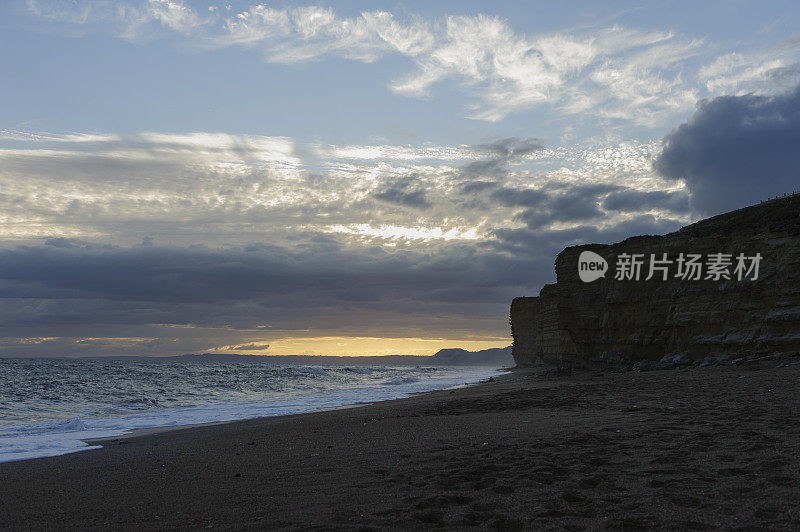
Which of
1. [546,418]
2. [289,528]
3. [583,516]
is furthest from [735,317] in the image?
[289,528]

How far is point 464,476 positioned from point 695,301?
21960 mm

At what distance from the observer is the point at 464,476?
19.9 ft

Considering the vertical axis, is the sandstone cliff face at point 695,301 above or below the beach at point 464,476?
above

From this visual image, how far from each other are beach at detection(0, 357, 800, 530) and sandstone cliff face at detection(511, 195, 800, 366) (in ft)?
37.3

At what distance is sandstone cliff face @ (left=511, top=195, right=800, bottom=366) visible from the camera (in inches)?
819

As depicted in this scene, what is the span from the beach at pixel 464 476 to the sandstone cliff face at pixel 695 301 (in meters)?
11.4

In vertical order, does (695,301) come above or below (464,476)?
above

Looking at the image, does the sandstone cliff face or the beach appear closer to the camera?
the beach

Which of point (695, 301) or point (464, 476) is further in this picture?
point (695, 301)

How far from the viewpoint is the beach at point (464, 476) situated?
185 inches

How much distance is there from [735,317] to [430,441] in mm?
19355

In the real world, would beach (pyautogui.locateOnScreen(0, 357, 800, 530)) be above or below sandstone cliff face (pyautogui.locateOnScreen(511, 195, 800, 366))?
below

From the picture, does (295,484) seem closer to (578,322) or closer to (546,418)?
(546,418)

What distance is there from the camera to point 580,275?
29391 millimetres
